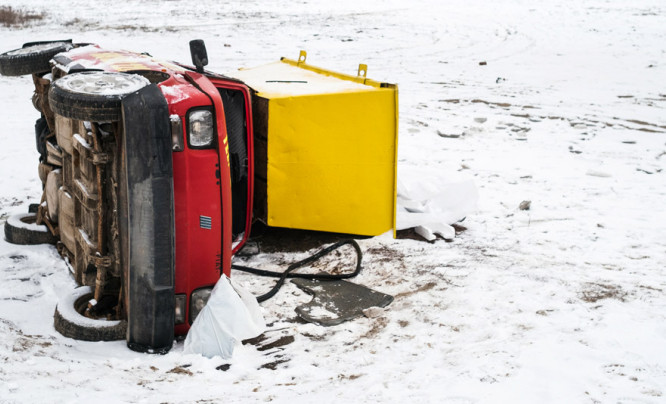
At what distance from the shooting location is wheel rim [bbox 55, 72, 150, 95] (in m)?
3.81

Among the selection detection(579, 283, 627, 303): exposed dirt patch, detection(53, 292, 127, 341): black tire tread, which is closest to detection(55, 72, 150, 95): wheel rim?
detection(53, 292, 127, 341): black tire tread

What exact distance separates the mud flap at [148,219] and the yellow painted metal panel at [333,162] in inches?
60.2

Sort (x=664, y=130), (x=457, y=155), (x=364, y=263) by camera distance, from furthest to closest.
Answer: (x=664, y=130), (x=457, y=155), (x=364, y=263)

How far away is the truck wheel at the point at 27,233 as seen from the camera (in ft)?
17.9

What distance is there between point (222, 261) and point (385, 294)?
1.21 m

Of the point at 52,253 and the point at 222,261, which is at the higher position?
the point at 222,261

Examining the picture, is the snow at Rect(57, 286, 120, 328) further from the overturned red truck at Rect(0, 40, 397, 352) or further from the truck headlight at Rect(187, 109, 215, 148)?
the truck headlight at Rect(187, 109, 215, 148)

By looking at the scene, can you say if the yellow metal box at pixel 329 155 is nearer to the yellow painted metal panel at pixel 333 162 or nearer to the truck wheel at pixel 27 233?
the yellow painted metal panel at pixel 333 162

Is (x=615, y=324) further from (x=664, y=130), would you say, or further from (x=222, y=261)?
(x=664, y=130)

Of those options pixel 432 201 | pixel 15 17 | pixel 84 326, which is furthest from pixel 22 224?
pixel 15 17

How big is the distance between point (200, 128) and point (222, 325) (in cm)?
114

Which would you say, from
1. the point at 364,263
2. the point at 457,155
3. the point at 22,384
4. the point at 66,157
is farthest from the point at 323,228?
the point at 457,155

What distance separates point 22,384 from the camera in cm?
320

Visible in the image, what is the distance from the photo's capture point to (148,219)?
3758 millimetres
